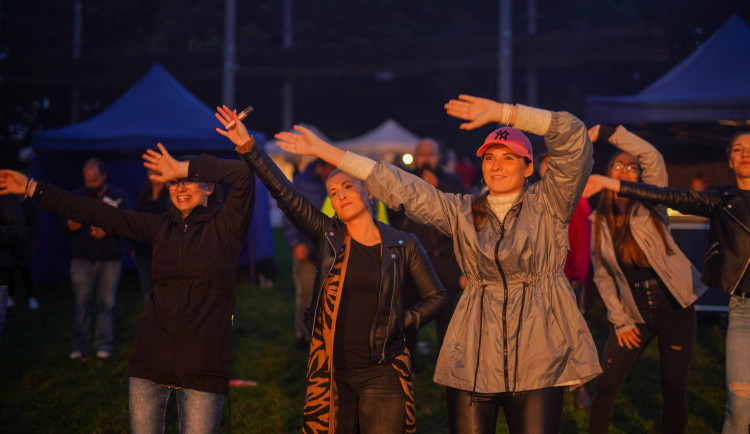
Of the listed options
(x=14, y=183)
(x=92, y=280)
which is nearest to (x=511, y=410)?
(x=14, y=183)

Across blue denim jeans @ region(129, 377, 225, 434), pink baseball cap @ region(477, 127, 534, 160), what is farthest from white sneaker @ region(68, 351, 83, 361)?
pink baseball cap @ region(477, 127, 534, 160)

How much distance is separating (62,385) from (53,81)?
27149 mm

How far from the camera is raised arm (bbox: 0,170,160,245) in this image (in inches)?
149

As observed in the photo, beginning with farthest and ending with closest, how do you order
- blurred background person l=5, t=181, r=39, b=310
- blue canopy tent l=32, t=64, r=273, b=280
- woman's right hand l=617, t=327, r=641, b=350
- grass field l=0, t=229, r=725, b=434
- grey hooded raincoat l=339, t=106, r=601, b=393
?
1. blue canopy tent l=32, t=64, r=273, b=280
2. blurred background person l=5, t=181, r=39, b=310
3. grass field l=0, t=229, r=725, b=434
4. woman's right hand l=617, t=327, r=641, b=350
5. grey hooded raincoat l=339, t=106, r=601, b=393

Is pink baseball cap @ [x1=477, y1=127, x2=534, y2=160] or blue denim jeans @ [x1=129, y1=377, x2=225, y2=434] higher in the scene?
pink baseball cap @ [x1=477, y1=127, x2=534, y2=160]

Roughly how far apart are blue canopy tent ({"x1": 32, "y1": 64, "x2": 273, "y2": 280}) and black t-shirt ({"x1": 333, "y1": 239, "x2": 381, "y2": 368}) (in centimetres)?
829

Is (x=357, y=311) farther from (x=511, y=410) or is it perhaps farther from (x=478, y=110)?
(x=478, y=110)

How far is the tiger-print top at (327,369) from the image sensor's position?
374 centimetres

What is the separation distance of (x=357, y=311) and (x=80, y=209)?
1659mm

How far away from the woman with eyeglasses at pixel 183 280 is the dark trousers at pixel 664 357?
2651 mm

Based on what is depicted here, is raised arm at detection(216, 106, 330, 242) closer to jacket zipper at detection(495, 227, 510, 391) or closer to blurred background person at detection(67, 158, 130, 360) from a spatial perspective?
jacket zipper at detection(495, 227, 510, 391)

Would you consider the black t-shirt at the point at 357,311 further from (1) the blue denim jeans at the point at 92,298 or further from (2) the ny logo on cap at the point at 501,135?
(1) the blue denim jeans at the point at 92,298

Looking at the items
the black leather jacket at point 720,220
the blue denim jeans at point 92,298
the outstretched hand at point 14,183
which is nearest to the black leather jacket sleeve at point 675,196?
the black leather jacket at point 720,220

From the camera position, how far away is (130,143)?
38.5ft
